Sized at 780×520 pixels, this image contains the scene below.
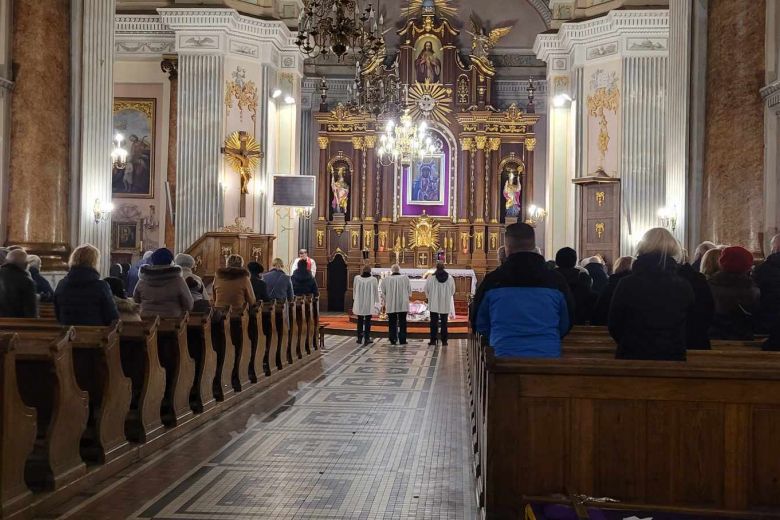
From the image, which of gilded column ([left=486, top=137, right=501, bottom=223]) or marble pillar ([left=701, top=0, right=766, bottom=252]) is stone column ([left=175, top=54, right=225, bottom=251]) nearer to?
gilded column ([left=486, top=137, right=501, bottom=223])

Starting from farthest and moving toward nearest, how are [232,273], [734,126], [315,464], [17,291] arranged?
[734,126]
[232,273]
[17,291]
[315,464]

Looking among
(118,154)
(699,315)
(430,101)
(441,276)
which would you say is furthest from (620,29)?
(699,315)

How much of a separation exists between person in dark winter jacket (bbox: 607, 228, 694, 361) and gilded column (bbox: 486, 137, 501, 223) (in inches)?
768

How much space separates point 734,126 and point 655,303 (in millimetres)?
7214

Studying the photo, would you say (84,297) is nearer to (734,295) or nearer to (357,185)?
(734,295)

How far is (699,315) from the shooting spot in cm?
484

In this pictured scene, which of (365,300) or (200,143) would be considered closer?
(365,300)

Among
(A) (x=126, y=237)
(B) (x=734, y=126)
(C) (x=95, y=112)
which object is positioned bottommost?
(A) (x=126, y=237)

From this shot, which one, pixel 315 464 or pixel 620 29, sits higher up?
pixel 620 29

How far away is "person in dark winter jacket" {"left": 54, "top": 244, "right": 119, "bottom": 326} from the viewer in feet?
20.2

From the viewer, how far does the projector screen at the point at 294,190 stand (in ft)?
59.6

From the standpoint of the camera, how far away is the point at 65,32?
1092 centimetres

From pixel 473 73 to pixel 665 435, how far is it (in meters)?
20.9

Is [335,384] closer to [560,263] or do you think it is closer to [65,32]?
[560,263]
